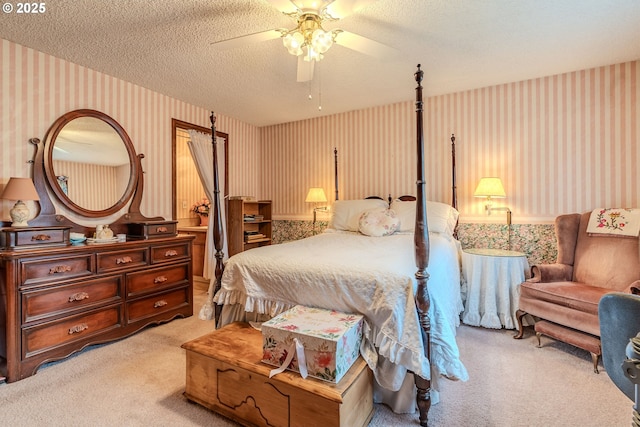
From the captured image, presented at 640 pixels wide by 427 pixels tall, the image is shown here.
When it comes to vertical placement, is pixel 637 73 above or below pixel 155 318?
above

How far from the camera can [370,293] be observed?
5.29 ft

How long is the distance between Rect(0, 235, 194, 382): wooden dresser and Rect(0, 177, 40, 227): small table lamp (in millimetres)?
282

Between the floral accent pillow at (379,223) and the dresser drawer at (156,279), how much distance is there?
6.40 feet

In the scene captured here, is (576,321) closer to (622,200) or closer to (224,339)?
(622,200)

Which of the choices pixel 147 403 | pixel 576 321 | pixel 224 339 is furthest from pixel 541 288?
pixel 147 403

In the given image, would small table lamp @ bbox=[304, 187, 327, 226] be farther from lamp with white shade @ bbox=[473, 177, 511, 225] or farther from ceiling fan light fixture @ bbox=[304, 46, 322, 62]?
ceiling fan light fixture @ bbox=[304, 46, 322, 62]

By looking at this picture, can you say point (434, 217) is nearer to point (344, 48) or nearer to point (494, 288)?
point (494, 288)

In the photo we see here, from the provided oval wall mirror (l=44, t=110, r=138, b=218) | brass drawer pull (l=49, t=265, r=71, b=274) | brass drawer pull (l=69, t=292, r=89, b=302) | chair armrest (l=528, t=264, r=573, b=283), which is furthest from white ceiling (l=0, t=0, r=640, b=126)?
brass drawer pull (l=69, t=292, r=89, b=302)

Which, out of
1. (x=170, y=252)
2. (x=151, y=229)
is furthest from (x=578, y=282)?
(x=151, y=229)

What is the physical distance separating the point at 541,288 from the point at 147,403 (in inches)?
115

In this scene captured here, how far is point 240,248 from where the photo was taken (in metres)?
4.14

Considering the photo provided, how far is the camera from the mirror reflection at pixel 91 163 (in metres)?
2.68

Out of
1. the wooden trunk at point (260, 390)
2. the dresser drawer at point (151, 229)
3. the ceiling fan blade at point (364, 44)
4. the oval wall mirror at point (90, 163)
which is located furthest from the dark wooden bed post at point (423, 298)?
the oval wall mirror at point (90, 163)

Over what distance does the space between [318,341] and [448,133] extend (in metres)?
3.12
